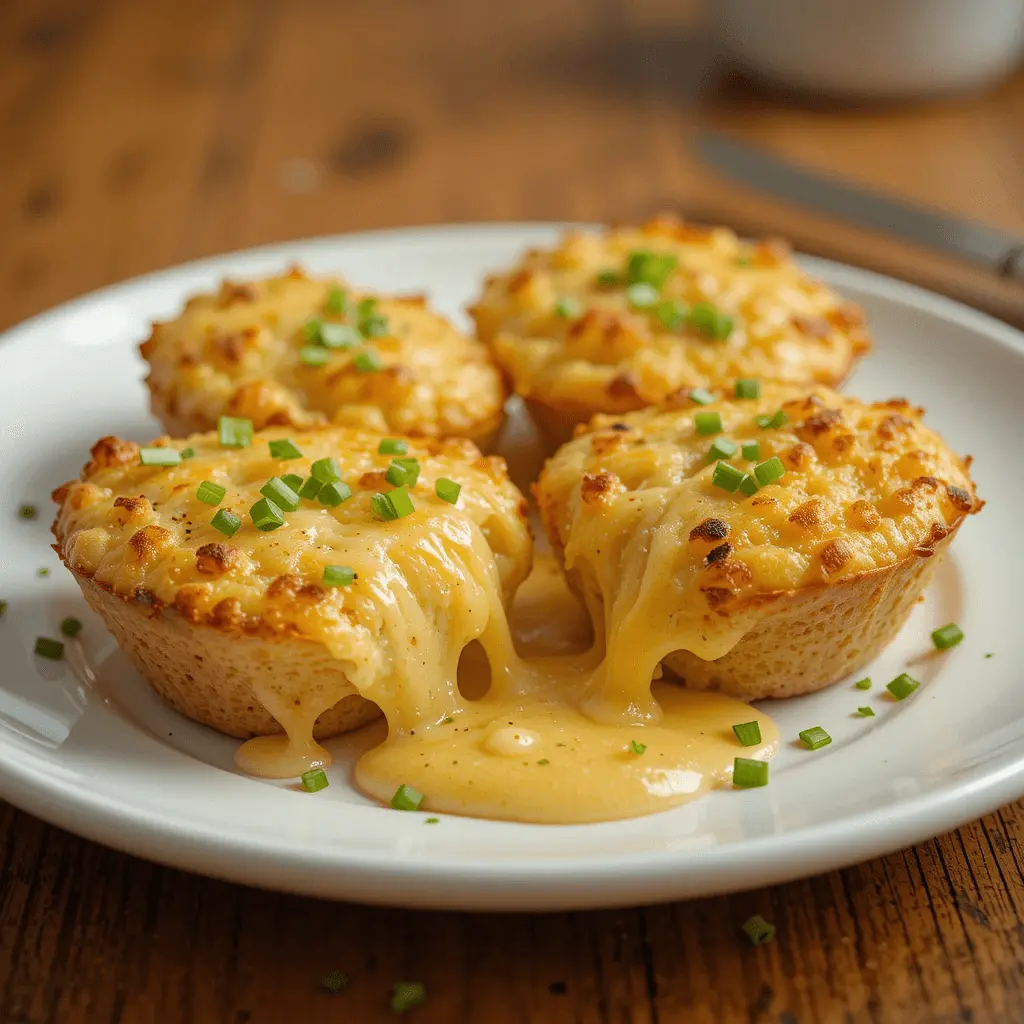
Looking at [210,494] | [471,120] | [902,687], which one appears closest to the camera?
[210,494]

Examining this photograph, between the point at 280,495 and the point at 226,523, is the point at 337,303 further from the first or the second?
the point at 226,523

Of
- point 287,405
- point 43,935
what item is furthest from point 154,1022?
point 287,405

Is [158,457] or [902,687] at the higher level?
[158,457]

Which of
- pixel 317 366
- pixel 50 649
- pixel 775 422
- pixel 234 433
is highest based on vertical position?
pixel 775 422

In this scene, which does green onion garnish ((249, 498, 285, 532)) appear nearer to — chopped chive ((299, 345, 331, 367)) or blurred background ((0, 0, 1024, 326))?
chopped chive ((299, 345, 331, 367))

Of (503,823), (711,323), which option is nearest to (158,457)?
(503,823)

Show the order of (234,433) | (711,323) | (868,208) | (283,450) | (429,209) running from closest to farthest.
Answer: (283,450) → (234,433) → (711,323) → (868,208) → (429,209)

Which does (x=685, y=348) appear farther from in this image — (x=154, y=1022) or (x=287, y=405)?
(x=154, y=1022)
